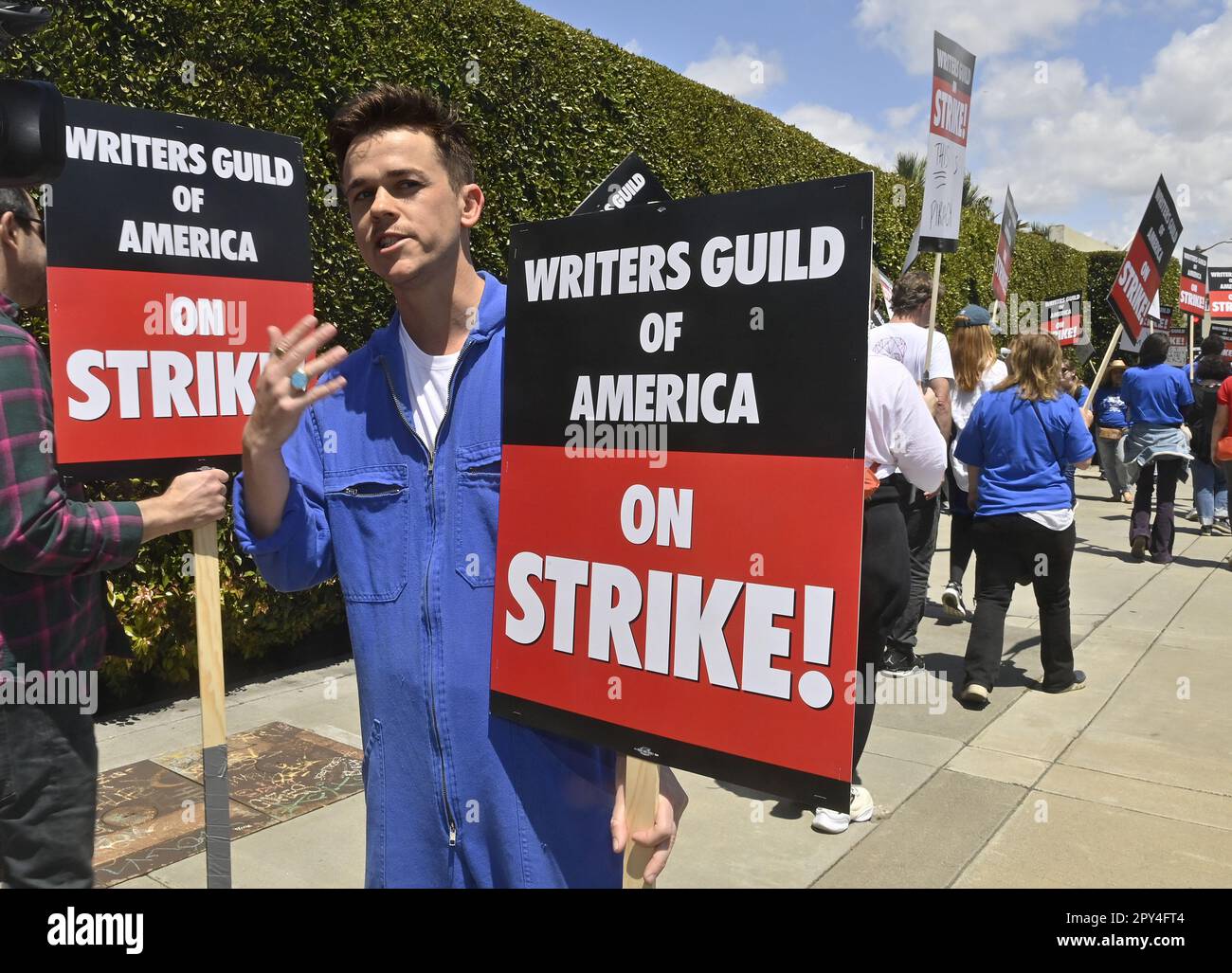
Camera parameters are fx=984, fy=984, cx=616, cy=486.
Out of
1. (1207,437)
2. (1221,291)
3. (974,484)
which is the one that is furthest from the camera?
(1221,291)

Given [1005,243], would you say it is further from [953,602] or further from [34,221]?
[34,221]

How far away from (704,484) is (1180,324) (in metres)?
25.7

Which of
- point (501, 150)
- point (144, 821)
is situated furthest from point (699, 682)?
point (501, 150)

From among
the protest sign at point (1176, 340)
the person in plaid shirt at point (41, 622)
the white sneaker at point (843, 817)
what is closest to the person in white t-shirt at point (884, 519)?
the white sneaker at point (843, 817)

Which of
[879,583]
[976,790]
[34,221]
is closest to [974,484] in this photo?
[976,790]

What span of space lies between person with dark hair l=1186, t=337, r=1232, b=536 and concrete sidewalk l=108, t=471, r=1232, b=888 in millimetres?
4974

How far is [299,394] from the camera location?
1638 millimetres

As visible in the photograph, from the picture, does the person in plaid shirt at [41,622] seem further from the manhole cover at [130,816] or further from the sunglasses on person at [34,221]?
the manhole cover at [130,816]

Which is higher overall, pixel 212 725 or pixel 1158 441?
pixel 1158 441

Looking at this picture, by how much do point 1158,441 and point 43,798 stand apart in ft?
33.8

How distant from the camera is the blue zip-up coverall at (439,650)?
→ 1780 mm

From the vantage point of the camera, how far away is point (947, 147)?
18.6 ft

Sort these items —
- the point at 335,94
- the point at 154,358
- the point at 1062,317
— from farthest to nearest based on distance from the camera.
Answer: the point at 1062,317
the point at 335,94
the point at 154,358

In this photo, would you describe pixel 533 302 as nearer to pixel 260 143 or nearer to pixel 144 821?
pixel 260 143
